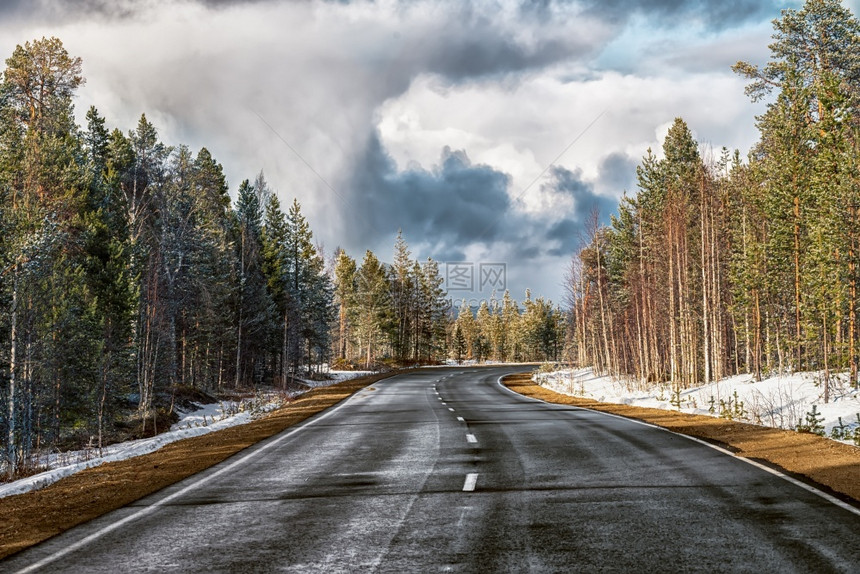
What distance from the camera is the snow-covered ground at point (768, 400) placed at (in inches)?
721

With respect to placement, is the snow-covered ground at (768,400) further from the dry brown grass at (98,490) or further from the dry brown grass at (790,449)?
the dry brown grass at (98,490)

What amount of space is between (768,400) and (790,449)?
11527 mm

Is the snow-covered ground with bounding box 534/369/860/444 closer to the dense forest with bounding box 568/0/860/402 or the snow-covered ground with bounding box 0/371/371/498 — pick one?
the dense forest with bounding box 568/0/860/402

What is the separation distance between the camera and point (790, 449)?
12398 mm

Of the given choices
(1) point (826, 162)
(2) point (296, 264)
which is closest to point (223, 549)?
(1) point (826, 162)

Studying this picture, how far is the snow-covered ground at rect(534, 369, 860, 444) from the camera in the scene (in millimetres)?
18311

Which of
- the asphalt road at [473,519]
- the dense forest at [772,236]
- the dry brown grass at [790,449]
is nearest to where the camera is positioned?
the asphalt road at [473,519]

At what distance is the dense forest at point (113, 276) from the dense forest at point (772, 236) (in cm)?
2303

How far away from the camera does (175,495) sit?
8.79m

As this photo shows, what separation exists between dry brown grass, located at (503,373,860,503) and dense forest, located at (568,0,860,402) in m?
6.07

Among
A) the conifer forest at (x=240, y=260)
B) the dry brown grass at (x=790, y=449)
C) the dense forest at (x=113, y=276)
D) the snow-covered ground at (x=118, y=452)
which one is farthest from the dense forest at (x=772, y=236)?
the dense forest at (x=113, y=276)

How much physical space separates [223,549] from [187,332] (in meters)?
45.2

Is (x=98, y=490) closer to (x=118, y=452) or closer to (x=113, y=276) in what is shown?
(x=118, y=452)

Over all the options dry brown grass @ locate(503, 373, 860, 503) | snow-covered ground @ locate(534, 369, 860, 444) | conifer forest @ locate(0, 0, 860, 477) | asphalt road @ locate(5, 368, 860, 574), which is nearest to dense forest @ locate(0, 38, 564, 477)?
conifer forest @ locate(0, 0, 860, 477)
